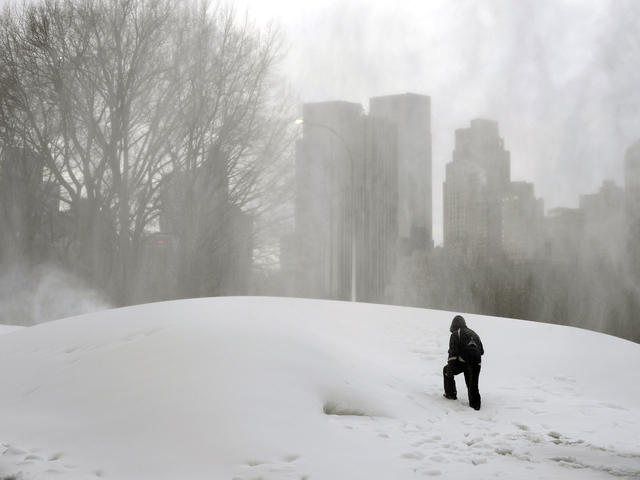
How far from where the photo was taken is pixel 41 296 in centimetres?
1891

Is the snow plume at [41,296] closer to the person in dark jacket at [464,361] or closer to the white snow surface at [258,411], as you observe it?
the white snow surface at [258,411]

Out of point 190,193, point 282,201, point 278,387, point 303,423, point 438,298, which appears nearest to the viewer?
point 303,423

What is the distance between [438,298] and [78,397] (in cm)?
1812

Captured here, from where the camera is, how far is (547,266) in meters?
19.2

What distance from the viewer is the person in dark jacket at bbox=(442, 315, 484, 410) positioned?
734 centimetres

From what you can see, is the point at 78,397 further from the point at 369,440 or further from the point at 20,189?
the point at 20,189

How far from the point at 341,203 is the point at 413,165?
279cm

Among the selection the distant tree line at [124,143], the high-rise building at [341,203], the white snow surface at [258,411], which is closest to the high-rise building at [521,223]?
the high-rise building at [341,203]

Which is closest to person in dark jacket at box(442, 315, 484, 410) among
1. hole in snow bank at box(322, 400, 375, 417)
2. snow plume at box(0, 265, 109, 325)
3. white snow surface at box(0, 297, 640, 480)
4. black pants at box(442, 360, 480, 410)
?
black pants at box(442, 360, 480, 410)

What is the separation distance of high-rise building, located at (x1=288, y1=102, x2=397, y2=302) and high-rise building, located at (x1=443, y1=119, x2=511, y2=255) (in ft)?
6.96

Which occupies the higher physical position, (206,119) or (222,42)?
(222,42)

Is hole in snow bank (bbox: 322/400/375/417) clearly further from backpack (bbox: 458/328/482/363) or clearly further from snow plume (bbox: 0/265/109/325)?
snow plume (bbox: 0/265/109/325)

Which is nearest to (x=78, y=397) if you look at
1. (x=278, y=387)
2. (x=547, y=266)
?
(x=278, y=387)

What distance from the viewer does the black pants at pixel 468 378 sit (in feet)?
24.0
